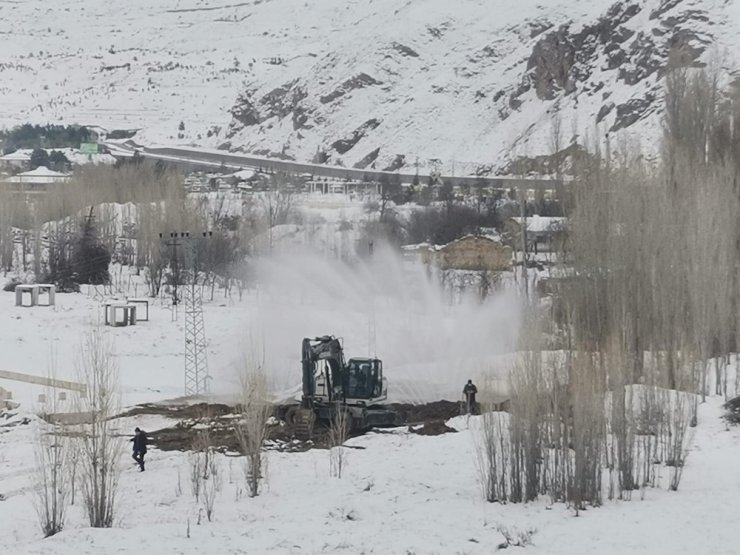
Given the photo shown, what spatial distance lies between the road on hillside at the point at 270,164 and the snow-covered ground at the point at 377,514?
228ft

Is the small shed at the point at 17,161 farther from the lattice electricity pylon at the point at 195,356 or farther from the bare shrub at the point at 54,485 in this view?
the bare shrub at the point at 54,485

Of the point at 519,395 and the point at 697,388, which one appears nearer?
the point at 519,395

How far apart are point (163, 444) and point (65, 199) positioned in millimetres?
48327

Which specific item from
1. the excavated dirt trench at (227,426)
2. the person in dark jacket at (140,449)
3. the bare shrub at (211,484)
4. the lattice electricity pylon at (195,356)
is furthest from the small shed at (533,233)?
the bare shrub at (211,484)

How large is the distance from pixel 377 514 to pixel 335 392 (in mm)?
7762

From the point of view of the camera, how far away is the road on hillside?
101 m

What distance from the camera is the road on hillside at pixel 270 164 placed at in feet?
330

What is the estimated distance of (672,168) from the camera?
32.7 meters

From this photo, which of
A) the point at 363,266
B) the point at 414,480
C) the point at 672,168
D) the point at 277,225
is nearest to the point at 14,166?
the point at 277,225

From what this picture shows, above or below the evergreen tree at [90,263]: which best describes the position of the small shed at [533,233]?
above

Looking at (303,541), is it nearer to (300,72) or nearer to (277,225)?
(277,225)

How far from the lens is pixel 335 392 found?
25.3m

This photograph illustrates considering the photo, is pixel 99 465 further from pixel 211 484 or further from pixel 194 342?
pixel 194 342

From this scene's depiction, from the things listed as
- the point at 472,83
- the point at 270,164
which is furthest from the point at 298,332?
the point at 472,83
